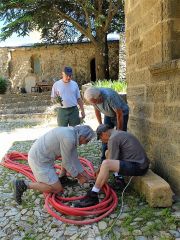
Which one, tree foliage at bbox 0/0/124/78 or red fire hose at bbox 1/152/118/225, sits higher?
tree foliage at bbox 0/0/124/78

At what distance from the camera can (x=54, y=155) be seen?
4430mm

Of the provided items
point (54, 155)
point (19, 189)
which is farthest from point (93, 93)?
point (19, 189)

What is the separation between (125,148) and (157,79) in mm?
1067

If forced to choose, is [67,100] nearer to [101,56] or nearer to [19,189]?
[19,189]

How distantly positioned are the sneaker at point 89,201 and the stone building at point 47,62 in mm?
19593

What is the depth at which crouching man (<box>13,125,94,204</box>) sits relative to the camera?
424cm

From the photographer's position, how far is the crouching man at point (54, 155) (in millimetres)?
4242

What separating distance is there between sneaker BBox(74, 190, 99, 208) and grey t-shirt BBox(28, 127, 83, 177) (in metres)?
0.40

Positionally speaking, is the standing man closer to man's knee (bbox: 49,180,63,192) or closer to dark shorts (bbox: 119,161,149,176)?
man's knee (bbox: 49,180,63,192)

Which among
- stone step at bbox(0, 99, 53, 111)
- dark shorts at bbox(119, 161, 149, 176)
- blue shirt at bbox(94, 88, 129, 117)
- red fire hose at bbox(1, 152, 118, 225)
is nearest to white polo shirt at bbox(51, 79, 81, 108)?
blue shirt at bbox(94, 88, 129, 117)

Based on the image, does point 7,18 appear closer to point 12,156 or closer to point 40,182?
point 12,156

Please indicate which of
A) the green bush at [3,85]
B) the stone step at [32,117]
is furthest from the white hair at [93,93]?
the green bush at [3,85]

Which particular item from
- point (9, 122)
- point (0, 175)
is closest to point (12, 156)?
point (0, 175)

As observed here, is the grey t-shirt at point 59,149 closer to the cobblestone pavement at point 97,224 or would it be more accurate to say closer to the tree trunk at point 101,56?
the cobblestone pavement at point 97,224
